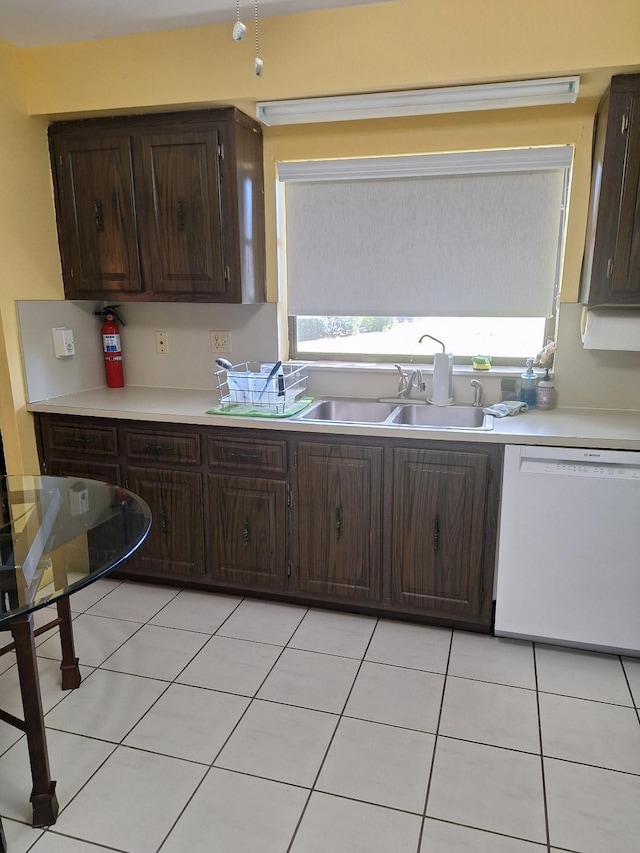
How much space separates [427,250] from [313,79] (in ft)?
2.93

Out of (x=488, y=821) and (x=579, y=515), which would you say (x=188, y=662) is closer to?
(x=488, y=821)

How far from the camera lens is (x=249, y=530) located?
271 centimetres

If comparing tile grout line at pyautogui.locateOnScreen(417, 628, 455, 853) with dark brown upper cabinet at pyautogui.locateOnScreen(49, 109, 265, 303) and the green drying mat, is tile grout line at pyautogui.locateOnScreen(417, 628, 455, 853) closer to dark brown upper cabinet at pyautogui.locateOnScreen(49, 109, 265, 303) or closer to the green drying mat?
the green drying mat

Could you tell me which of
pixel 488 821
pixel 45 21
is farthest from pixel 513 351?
pixel 45 21

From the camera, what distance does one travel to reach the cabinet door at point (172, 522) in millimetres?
2773

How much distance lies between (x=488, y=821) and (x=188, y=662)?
122cm

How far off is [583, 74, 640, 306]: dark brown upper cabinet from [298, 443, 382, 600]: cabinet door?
113 centimetres

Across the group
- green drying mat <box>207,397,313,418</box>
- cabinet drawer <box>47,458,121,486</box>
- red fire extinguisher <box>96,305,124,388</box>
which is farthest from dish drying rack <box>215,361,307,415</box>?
red fire extinguisher <box>96,305,124,388</box>

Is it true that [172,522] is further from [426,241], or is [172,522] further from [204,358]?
[426,241]

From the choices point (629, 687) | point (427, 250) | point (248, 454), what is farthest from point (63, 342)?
point (629, 687)

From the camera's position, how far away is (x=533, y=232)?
2.66 metres

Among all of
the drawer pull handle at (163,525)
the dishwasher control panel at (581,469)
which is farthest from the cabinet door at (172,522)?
the dishwasher control panel at (581,469)

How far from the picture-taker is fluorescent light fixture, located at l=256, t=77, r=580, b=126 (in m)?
2.26

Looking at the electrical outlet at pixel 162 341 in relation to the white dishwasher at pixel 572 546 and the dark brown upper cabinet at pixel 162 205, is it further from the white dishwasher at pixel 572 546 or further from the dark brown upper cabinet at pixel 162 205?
the white dishwasher at pixel 572 546
